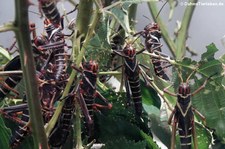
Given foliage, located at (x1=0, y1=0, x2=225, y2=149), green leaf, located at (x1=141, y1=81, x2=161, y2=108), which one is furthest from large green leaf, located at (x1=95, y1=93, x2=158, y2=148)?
green leaf, located at (x1=141, y1=81, x2=161, y2=108)

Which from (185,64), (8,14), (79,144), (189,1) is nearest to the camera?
(79,144)

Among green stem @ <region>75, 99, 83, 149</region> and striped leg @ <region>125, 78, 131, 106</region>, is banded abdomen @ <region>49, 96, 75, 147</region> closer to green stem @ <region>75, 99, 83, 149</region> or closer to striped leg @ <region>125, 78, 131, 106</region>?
green stem @ <region>75, 99, 83, 149</region>

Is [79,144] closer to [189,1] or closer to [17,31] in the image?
[17,31]

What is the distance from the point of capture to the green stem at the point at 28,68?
33cm

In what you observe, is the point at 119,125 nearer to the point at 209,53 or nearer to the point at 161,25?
the point at 209,53

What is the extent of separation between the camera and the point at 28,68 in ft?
1.19

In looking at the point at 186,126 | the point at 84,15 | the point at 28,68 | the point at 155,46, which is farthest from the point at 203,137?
the point at 28,68

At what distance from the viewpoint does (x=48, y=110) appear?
1.87 ft

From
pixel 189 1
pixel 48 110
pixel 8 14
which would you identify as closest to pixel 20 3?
pixel 48 110

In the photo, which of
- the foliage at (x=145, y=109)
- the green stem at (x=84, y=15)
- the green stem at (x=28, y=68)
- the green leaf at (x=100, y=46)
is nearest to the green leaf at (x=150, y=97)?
the foliage at (x=145, y=109)

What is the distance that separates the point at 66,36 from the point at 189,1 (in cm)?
44

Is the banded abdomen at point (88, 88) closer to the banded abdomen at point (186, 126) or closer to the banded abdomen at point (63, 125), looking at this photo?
the banded abdomen at point (63, 125)

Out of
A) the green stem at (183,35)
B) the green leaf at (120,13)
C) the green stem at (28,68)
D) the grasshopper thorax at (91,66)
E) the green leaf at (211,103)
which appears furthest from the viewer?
the green stem at (183,35)

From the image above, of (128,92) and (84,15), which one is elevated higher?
(84,15)
